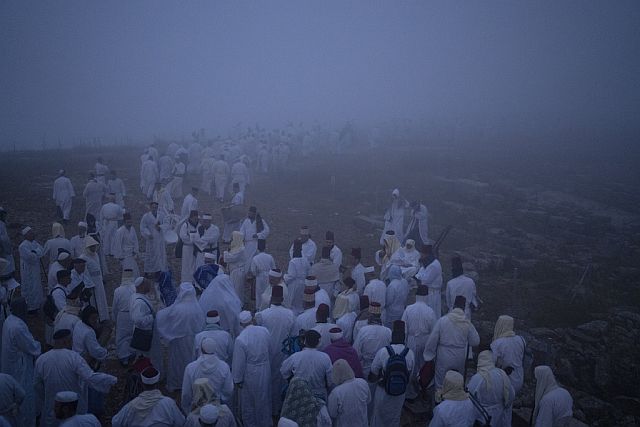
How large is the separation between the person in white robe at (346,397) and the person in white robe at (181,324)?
8.65 feet

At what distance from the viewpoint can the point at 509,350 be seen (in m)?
5.80

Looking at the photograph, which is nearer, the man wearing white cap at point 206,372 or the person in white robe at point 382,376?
the man wearing white cap at point 206,372

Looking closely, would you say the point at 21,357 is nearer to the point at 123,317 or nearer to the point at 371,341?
the point at 123,317

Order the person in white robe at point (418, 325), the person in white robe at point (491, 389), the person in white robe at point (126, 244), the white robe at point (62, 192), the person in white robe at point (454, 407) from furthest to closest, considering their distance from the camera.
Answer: the white robe at point (62, 192) → the person in white robe at point (126, 244) → the person in white robe at point (418, 325) → the person in white robe at point (491, 389) → the person in white robe at point (454, 407)

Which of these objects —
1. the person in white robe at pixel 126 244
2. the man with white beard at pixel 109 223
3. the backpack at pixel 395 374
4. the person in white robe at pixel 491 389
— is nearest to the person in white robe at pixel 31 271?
the person in white robe at pixel 126 244

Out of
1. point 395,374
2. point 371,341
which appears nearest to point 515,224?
point 371,341

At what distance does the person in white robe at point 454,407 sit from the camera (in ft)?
14.8

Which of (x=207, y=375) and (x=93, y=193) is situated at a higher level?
(x=93, y=193)

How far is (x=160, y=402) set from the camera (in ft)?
13.6

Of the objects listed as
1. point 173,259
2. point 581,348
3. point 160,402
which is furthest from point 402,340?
point 173,259

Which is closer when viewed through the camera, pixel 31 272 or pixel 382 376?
pixel 382 376

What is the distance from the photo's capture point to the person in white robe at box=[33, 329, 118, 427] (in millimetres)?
4715

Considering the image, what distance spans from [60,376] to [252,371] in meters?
2.27

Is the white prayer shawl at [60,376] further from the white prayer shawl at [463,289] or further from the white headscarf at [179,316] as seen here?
the white prayer shawl at [463,289]
